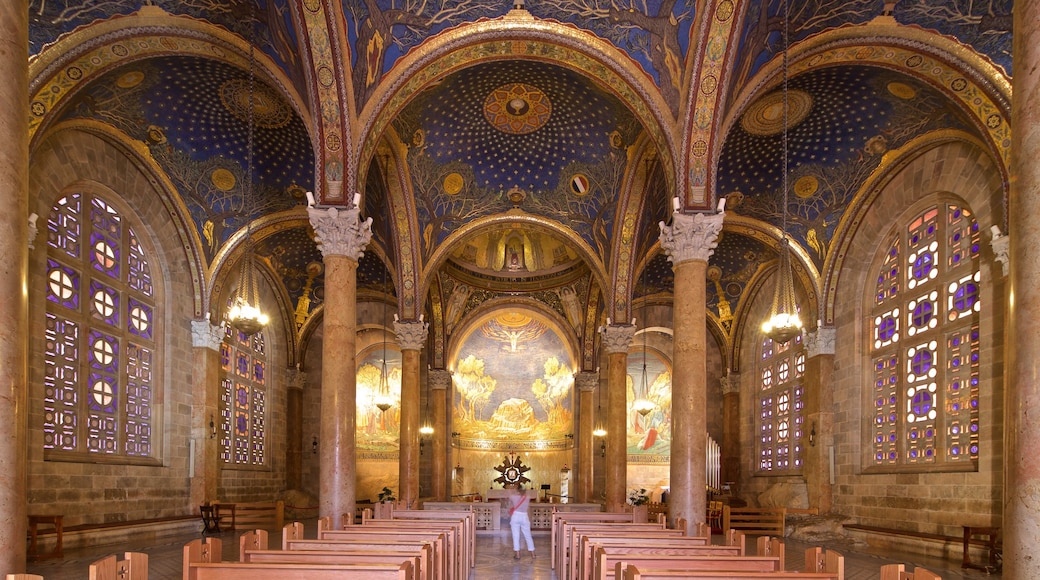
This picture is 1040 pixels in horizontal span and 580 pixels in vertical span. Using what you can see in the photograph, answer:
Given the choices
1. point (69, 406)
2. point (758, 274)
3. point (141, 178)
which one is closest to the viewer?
point (69, 406)

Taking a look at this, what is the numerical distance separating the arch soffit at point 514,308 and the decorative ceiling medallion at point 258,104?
1301 cm

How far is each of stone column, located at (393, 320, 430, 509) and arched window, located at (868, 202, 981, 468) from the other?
11479mm

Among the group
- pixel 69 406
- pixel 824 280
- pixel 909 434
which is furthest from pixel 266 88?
pixel 909 434

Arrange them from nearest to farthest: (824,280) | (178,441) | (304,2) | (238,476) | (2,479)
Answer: (2,479) → (304,2) → (178,441) → (824,280) → (238,476)

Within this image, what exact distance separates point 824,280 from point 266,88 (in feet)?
43.0

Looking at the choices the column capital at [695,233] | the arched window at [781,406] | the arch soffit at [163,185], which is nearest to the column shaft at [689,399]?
the column capital at [695,233]

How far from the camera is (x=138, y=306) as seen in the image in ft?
54.3

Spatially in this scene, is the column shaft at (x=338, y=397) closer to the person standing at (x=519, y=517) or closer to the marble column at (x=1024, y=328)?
the person standing at (x=519, y=517)

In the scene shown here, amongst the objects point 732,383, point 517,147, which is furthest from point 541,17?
point 732,383

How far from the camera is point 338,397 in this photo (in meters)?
12.4

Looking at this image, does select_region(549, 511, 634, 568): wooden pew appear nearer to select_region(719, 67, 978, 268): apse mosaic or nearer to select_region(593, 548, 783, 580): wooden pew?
select_region(593, 548, 783, 580): wooden pew

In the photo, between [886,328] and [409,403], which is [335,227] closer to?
[409,403]

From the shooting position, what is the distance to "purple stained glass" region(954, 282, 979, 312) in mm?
13945

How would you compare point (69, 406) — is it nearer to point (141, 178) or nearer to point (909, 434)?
point (141, 178)
